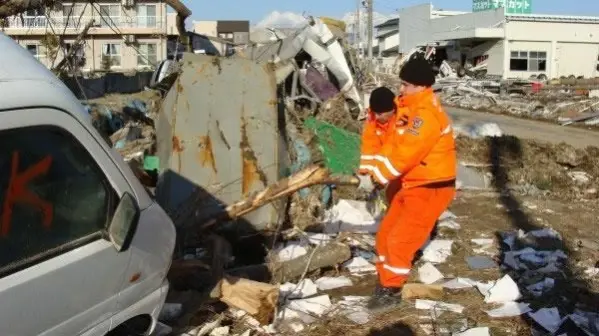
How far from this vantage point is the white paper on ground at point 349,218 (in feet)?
22.9

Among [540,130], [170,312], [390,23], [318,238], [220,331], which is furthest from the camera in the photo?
[390,23]

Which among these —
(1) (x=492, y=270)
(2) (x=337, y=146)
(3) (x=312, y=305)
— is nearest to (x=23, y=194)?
(3) (x=312, y=305)

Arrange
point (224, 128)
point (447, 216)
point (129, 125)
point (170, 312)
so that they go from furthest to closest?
point (129, 125)
point (447, 216)
point (224, 128)
point (170, 312)

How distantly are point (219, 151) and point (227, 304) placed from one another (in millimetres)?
2299

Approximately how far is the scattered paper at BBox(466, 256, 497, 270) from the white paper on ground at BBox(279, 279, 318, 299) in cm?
159

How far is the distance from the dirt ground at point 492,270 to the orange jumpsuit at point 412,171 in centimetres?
42

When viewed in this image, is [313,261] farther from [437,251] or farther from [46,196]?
[46,196]

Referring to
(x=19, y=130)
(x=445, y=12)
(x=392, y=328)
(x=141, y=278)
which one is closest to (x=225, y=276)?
(x=392, y=328)

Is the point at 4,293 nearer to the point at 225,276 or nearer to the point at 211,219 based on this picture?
the point at 225,276

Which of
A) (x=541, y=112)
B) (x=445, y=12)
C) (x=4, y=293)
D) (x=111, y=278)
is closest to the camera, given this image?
(x=4, y=293)

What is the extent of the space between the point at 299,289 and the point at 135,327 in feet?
7.17

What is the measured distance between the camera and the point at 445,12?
57719mm

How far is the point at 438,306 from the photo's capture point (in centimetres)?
508

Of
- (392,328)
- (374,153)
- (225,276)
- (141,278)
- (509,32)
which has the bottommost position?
(392,328)
